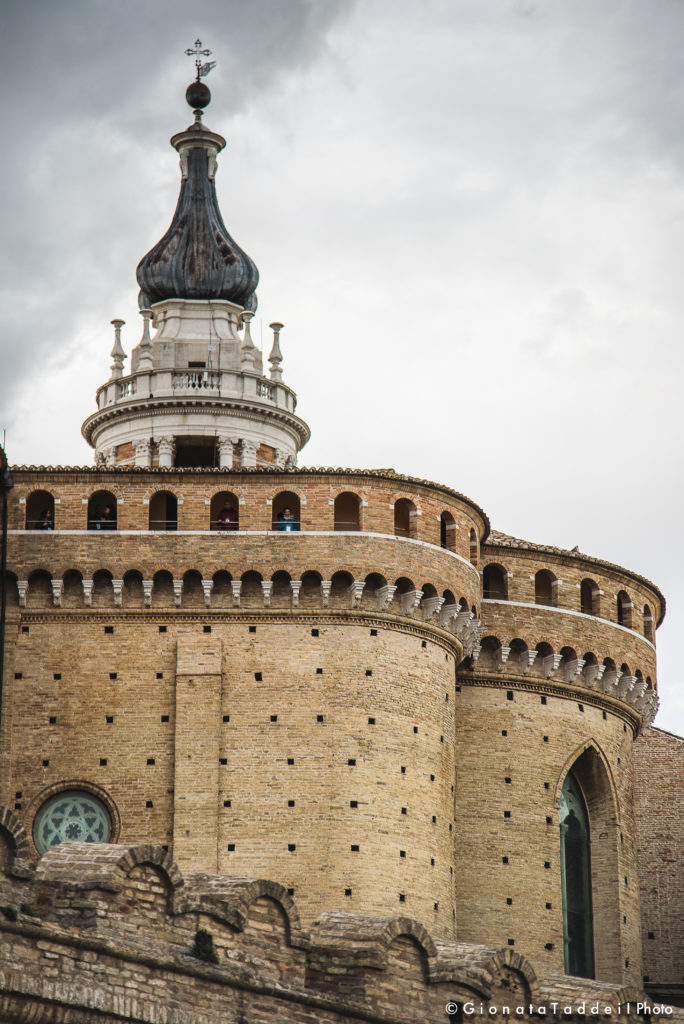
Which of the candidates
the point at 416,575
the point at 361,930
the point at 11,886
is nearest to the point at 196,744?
the point at 416,575

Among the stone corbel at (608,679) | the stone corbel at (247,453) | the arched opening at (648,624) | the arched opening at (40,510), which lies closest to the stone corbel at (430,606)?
the stone corbel at (608,679)

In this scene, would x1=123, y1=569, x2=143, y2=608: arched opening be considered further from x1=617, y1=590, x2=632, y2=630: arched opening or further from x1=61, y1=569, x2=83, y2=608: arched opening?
x1=617, y1=590, x2=632, y2=630: arched opening

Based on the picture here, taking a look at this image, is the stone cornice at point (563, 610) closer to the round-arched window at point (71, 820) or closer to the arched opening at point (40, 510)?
the arched opening at point (40, 510)

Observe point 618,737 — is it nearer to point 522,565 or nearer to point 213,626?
point 522,565

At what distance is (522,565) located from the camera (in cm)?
4012

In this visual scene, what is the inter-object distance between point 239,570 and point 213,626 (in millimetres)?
1048

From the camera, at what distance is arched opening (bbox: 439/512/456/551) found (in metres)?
37.7

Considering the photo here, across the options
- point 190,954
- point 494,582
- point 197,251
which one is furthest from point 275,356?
point 190,954

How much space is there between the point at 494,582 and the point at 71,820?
9.78 meters

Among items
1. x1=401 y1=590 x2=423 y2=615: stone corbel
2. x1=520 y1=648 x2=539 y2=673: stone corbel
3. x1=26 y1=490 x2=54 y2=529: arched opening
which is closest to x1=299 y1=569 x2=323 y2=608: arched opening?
x1=401 y1=590 x2=423 y2=615: stone corbel

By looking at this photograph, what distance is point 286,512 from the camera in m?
36.6

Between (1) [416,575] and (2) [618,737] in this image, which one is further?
(2) [618,737]

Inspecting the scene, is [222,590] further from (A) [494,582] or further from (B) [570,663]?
(B) [570,663]

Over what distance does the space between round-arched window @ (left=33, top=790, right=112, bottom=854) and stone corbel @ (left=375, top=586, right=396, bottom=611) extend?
5.77 metres
